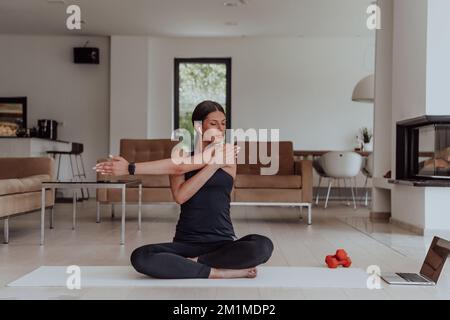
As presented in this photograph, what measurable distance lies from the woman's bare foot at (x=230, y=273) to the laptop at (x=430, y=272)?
669 mm

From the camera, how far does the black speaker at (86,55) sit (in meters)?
9.69

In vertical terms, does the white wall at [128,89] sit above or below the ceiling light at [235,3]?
below

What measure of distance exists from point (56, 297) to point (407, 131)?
415 centimetres

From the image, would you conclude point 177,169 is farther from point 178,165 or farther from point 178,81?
point 178,81

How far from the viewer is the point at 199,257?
279 centimetres

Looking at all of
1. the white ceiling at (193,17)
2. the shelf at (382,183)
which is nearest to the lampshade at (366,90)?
the white ceiling at (193,17)

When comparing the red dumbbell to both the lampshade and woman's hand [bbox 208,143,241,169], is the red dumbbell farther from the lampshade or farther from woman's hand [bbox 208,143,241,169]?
the lampshade

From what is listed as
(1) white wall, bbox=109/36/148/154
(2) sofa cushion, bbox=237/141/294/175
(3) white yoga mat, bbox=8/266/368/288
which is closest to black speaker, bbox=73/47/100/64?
(1) white wall, bbox=109/36/148/154

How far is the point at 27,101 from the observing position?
986cm

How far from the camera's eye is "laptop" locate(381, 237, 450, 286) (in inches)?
110

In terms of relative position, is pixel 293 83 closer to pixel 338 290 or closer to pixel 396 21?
pixel 396 21

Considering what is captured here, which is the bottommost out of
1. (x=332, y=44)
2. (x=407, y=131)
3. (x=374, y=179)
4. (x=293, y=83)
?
(x=374, y=179)

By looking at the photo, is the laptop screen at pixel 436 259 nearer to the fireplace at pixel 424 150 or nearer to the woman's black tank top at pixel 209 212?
the woman's black tank top at pixel 209 212
